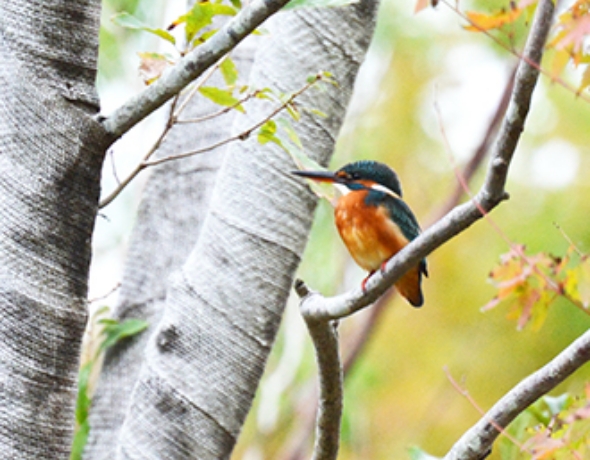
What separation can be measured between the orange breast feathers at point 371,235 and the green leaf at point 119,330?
2.52 feet

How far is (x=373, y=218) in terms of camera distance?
2318mm

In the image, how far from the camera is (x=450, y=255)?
23.7 feet

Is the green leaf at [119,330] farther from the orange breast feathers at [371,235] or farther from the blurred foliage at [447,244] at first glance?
the blurred foliage at [447,244]

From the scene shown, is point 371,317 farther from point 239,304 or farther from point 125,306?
point 239,304

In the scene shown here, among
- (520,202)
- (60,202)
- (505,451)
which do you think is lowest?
(520,202)

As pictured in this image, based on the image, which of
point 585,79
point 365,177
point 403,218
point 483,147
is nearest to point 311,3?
point 585,79

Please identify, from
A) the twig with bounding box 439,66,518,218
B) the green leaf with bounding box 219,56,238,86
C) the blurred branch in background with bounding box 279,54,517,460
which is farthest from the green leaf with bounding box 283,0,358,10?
the twig with bounding box 439,66,518,218

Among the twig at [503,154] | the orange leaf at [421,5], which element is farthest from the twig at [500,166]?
the orange leaf at [421,5]

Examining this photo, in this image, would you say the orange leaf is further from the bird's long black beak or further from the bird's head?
the bird's head

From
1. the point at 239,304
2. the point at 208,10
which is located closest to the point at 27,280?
the point at 208,10

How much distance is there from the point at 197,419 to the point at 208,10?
3.38ft

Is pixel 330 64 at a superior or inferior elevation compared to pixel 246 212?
superior

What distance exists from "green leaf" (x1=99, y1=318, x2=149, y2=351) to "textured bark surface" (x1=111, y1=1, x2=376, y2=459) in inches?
19.9

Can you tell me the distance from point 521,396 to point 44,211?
0.90 m
